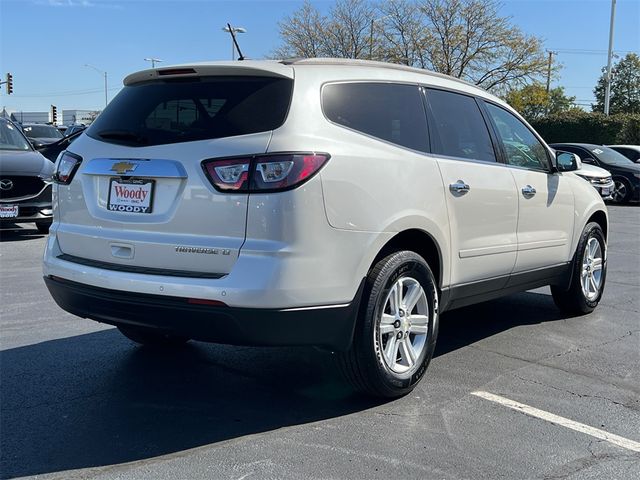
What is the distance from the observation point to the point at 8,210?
9.73 m

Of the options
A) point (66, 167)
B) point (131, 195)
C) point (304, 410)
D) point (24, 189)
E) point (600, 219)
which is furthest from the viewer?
→ point (24, 189)

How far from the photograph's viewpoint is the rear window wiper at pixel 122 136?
3.61 metres

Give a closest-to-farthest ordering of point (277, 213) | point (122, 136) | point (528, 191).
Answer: point (277, 213) → point (122, 136) → point (528, 191)

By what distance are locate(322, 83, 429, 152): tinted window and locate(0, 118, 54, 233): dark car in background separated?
7.39 meters

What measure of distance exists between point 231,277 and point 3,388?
1848 millimetres

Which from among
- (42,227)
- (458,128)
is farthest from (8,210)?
(458,128)

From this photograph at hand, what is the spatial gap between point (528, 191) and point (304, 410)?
2.52m

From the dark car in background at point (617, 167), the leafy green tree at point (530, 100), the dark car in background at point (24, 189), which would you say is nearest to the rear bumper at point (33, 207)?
the dark car in background at point (24, 189)

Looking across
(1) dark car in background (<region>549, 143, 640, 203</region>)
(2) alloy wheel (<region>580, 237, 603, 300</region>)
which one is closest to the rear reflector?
(2) alloy wheel (<region>580, 237, 603, 300</region>)

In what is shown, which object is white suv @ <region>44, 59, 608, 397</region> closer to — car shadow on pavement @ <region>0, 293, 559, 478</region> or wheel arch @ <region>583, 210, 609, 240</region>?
car shadow on pavement @ <region>0, 293, 559, 478</region>

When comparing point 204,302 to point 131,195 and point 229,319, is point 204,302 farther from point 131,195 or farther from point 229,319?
point 131,195

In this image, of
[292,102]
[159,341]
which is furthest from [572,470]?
[159,341]

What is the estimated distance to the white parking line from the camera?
3.45 meters

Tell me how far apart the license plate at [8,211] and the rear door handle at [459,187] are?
7.62 metres
